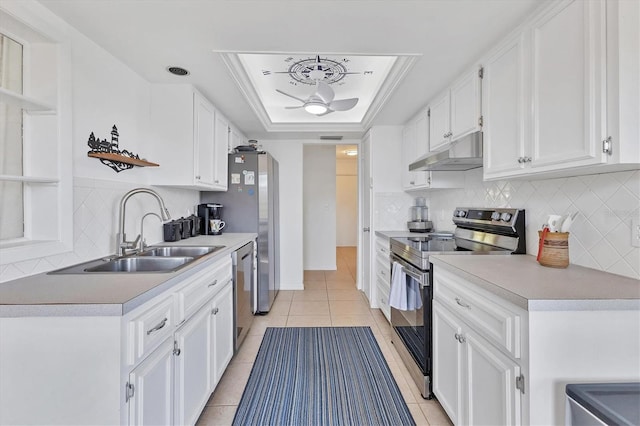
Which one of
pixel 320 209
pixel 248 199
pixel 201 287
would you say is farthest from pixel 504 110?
pixel 320 209

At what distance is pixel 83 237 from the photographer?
1.65 m

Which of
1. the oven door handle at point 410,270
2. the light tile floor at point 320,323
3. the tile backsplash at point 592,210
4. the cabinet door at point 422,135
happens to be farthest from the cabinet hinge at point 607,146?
the cabinet door at point 422,135

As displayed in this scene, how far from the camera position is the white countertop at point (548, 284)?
3.26ft

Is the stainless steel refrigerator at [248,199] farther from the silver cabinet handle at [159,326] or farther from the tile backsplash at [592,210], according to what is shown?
the tile backsplash at [592,210]

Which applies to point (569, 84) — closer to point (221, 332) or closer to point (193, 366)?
point (193, 366)

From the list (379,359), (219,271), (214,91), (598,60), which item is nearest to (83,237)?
(219,271)

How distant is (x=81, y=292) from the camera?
1089 mm

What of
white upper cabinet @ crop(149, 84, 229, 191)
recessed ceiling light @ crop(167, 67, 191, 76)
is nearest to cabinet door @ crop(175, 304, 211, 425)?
white upper cabinet @ crop(149, 84, 229, 191)

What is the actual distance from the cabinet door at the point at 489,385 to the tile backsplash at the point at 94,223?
6.80ft

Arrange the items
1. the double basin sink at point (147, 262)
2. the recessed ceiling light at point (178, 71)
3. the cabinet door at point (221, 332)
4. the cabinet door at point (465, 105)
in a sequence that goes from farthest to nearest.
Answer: the recessed ceiling light at point (178, 71)
the cabinet door at point (465, 105)
the cabinet door at point (221, 332)
the double basin sink at point (147, 262)

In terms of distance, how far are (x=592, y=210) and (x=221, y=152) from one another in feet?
9.50

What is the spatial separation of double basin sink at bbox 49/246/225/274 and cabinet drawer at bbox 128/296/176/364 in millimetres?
229

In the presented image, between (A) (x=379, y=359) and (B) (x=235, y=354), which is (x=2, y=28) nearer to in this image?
(B) (x=235, y=354)

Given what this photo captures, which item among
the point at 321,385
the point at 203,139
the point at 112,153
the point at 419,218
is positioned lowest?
the point at 321,385
